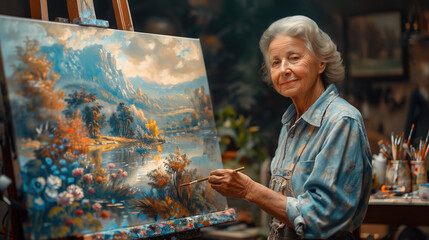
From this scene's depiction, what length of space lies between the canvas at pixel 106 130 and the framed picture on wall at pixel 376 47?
2660mm

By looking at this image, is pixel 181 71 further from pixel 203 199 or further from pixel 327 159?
pixel 327 159

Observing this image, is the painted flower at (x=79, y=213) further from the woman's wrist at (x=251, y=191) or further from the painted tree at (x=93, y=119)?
the woman's wrist at (x=251, y=191)

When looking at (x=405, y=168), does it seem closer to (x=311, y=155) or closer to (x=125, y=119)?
(x=311, y=155)

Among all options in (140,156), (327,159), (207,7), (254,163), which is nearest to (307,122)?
(327,159)

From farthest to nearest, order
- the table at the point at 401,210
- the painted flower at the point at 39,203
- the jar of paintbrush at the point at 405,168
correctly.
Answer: the jar of paintbrush at the point at 405,168 → the table at the point at 401,210 → the painted flower at the point at 39,203

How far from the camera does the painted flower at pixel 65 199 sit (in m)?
1.36

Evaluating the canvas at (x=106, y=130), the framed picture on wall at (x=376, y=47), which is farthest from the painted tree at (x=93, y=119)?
the framed picture on wall at (x=376, y=47)

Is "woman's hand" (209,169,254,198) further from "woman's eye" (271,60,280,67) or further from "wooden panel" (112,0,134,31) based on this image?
"wooden panel" (112,0,134,31)

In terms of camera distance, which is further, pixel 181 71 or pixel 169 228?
pixel 181 71

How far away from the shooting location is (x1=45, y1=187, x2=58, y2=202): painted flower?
134 cm

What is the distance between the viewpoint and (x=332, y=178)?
1417mm

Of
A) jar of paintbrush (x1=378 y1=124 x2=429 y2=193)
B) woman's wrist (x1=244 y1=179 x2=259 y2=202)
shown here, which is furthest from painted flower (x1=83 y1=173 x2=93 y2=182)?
jar of paintbrush (x1=378 y1=124 x2=429 y2=193)

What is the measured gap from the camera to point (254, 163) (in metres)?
4.19

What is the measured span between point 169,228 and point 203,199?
0.21 meters
